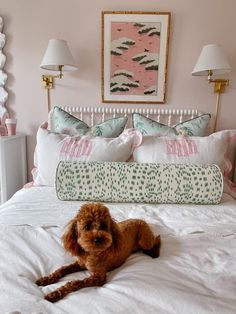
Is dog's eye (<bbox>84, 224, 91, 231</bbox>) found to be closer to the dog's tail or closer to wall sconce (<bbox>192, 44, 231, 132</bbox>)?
the dog's tail

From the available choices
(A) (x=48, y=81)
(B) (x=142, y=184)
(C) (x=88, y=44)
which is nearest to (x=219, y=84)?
(C) (x=88, y=44)

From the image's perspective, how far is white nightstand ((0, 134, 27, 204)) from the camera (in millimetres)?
1740

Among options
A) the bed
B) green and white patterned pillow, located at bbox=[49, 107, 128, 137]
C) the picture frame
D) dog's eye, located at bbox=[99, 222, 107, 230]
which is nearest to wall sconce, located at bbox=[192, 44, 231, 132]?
the picture frame

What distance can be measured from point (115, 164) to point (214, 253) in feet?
2.02

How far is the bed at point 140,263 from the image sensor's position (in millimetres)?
546

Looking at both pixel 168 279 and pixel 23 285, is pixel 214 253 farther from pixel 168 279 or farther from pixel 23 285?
pixel 23 285

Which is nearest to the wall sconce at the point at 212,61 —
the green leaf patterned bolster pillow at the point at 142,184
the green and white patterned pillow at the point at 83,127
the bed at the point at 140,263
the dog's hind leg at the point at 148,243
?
the green and white patterned pillow at the point at 83,127

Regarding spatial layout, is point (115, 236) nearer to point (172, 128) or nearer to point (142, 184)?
point (142, 184)

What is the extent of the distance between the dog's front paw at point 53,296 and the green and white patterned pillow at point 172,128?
3.91 ft

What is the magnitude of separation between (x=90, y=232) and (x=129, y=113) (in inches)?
56.7

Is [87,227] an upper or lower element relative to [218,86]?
lower

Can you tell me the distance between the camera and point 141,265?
0.71 meters

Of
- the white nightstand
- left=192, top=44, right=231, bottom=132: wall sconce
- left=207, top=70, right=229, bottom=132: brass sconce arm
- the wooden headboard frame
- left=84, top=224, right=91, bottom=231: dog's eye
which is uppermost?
left=192, top=44, right=231, bottom=132: wall sconce

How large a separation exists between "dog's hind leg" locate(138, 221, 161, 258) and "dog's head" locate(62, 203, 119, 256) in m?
0.14
